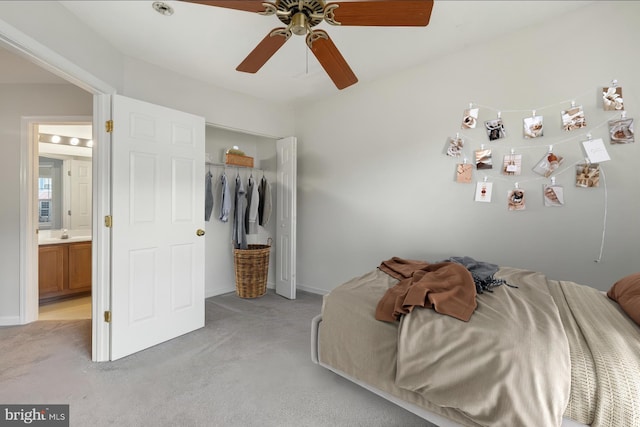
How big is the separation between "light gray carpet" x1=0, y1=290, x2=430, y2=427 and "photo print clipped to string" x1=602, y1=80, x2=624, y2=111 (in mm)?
2445

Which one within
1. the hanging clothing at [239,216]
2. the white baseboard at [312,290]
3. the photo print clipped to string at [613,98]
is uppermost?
the photo print clipped to string at [613,98]

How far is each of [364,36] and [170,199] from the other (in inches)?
85.1

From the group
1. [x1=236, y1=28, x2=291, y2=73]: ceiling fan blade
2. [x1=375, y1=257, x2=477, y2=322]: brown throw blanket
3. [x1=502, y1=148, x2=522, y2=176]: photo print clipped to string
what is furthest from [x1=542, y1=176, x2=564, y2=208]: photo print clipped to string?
[x1=236, y1=28, x2=291, y2=73]: ceiling fan blade

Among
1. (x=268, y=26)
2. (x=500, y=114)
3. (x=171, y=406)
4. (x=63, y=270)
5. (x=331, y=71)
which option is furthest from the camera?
(x=63, y=270)

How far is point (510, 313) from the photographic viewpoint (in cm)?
135

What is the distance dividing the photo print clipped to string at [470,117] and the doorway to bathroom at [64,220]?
4.18 metres

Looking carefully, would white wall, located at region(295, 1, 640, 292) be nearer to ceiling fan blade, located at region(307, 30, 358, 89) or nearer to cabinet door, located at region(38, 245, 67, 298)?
ceiling fan blade, located at region(307, 30, 358, 89)

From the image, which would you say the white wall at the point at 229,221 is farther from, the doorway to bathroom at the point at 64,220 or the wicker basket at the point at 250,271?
the doorway to bathroom at the point at 64,220

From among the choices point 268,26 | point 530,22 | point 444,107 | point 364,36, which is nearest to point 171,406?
point 268,26

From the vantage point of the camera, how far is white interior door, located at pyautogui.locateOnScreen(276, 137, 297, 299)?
3.66m

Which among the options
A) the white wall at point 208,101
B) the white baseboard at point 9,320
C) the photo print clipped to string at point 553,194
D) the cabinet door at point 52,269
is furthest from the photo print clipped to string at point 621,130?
the cabinet door at point 52,269

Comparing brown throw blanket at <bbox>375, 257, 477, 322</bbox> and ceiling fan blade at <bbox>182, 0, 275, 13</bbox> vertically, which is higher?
ceiling fan blade at <bbox>182, 0, 275, 13</bbox>

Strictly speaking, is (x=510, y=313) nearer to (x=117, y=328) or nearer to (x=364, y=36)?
(x=364, y=36)

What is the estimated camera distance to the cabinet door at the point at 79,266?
3709mm
